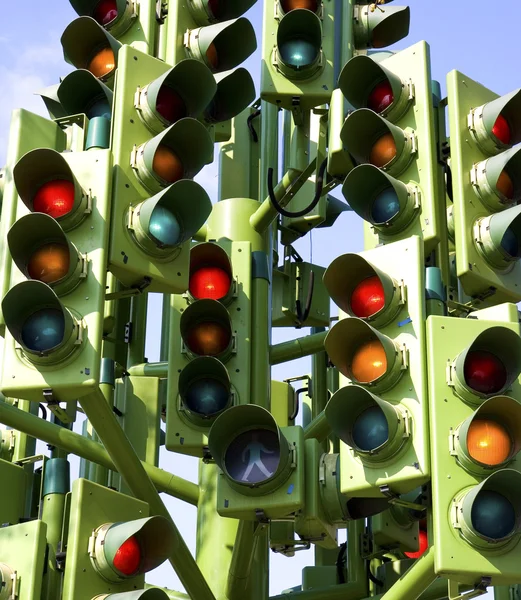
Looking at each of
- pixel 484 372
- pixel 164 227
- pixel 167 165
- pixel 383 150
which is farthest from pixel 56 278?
pixel 484 372

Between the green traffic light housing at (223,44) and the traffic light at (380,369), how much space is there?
2626 millimetres

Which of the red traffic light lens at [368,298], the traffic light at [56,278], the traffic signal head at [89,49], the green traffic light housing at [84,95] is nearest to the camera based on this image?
the traffic light at [56,278]

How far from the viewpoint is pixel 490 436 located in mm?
8367

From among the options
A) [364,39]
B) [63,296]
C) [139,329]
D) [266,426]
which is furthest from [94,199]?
[364,39]

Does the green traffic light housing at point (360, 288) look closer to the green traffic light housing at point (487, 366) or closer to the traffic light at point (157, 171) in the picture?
the green traffic light housing at point (487, 366)

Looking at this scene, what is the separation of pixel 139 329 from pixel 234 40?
2560 millimetres

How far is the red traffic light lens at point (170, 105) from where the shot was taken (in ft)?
32.1

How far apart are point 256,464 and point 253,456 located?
78 millimetres

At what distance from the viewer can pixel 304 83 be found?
36.6ft

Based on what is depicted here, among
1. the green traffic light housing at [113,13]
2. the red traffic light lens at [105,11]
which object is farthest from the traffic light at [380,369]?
the red traffic light lens at [105,11]

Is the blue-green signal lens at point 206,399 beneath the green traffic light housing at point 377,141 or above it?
beneath

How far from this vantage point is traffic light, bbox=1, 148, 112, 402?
28.1 ft

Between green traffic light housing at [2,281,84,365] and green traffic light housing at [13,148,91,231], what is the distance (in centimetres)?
52

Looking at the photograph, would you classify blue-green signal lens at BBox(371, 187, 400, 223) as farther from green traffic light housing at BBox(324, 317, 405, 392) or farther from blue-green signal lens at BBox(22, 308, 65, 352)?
blue-green signal lens at BBox(22, 308, 65, 352)
